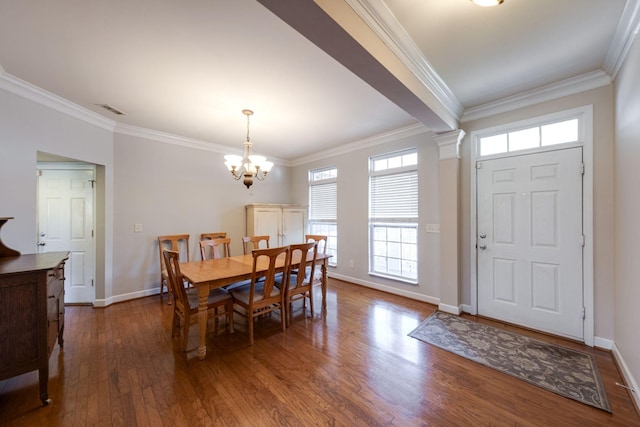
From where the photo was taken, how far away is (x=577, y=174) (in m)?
2.49

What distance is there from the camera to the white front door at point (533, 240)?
8.29ft

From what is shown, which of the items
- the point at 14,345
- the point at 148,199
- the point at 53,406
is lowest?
the point at 53,406

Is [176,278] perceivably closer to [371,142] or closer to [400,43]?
[400,43]

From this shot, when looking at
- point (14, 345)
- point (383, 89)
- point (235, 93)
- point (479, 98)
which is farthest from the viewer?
point (479, 98)

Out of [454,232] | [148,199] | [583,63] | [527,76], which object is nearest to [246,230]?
[148,199]

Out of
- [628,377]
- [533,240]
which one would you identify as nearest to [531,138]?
[533,240]

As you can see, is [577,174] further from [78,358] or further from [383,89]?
[78,358]

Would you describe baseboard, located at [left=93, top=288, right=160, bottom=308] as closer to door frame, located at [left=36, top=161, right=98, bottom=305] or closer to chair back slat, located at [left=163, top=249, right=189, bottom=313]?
door frame, located at [left=36, top=161, right=98, bottom=305]

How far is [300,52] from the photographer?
6.57 ft

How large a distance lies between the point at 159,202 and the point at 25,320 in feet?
8.37

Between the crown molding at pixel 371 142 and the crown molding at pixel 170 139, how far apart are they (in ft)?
5.09

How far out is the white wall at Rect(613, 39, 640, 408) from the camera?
1.73m

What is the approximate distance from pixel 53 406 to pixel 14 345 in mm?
507

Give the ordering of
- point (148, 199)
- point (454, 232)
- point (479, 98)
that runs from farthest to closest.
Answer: point (148, 199) < point (454, 232) < point (479, 98)
